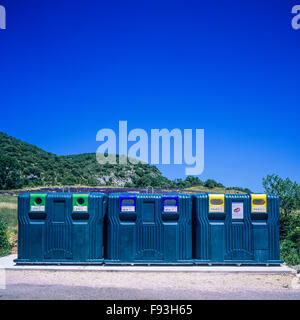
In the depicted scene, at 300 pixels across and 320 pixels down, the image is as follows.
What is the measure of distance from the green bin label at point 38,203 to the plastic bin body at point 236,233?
121 inches

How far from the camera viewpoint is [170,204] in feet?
23.8

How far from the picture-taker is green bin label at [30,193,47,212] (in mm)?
7188

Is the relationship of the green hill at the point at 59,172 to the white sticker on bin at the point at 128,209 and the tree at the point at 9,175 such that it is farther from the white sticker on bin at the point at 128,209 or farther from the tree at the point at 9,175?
the white sticker on bin at the point at 128,209

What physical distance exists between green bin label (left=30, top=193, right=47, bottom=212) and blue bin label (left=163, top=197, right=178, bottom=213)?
94.7 inches

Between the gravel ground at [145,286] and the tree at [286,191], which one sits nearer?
the gravel ground at [145,286]

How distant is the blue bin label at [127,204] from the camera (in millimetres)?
7203

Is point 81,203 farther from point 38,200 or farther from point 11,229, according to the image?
point 11,229

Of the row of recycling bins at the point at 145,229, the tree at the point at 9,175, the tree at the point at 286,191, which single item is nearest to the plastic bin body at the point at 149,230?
the row of recycling bins at the point at 145,229

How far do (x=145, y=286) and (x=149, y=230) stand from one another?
1.43 meters

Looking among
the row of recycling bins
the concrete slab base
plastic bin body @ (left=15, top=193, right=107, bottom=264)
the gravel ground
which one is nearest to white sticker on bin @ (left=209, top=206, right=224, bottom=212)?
the row of recycling bins

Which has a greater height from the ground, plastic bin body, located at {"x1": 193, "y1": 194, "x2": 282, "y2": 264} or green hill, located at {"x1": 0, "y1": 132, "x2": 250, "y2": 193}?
green hill, located at {"x1": 0, "y1": 132, "x2": 250, "y2": 193}

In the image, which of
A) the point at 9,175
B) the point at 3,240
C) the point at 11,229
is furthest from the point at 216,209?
the point at 9,175

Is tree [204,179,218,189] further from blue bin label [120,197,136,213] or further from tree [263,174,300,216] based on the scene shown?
blue bin label [120,197,136,213]
